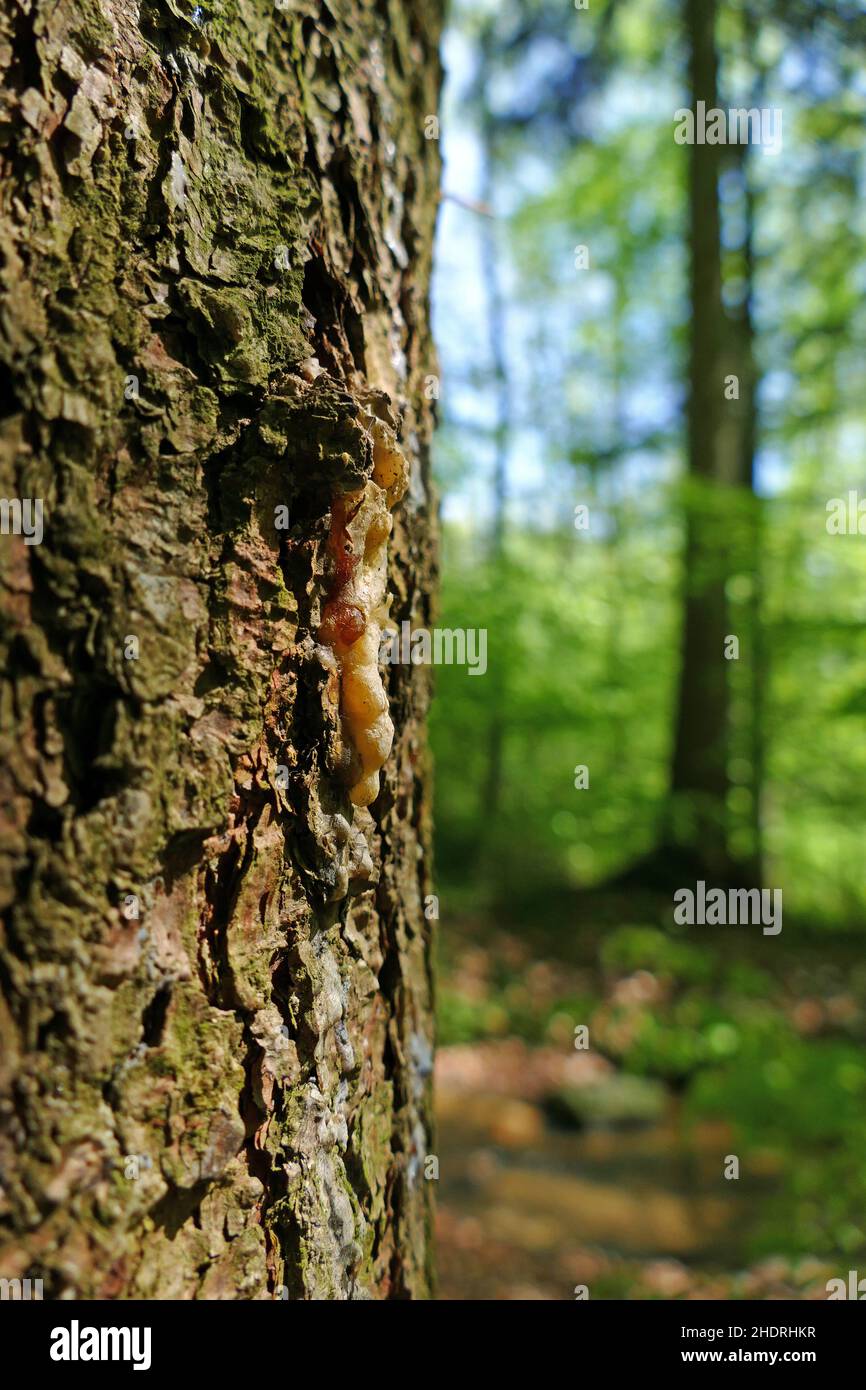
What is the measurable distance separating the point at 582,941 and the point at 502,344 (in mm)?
8541

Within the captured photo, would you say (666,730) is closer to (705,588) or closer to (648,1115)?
(705,588)

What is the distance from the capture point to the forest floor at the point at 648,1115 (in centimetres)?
353

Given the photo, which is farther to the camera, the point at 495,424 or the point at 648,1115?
the point at 495,424

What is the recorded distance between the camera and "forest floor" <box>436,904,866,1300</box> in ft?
11.6

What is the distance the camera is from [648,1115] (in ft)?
20.0

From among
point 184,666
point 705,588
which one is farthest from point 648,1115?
point 184,666

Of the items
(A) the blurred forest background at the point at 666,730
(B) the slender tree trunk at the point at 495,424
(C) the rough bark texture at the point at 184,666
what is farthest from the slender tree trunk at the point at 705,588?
(C) the rough bark texture at the point at 184,666

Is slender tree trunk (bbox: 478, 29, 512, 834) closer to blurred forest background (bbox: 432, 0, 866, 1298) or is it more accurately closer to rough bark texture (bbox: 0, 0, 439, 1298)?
blurred forest background (bbox: 432, 0, 866, 1298)

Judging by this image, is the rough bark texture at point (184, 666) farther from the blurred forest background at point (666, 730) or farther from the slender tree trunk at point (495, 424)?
the slender tree trunk at point (495, 424)

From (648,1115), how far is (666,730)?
259 inches

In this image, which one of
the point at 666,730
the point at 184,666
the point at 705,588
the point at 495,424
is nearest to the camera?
the point at 184,666

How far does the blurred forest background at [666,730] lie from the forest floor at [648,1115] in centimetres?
2
